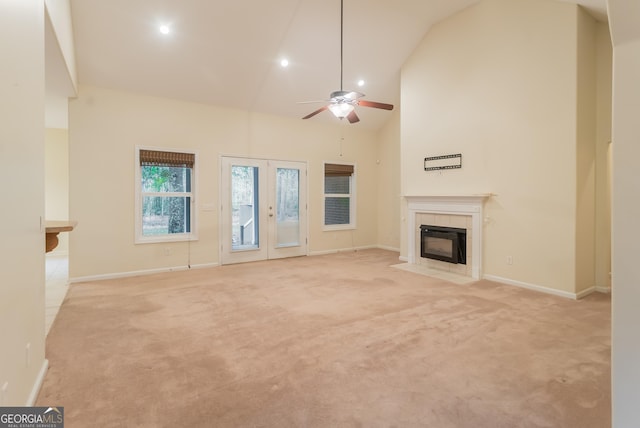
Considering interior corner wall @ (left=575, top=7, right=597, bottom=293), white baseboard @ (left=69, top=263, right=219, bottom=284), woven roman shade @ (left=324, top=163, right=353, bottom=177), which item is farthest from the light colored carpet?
woven roman shade @ (left=324, top=163, right=353, bottom=177)

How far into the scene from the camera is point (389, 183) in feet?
26.3

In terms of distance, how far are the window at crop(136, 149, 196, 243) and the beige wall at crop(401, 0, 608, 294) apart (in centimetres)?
443

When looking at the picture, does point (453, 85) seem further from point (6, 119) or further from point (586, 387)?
point (6, 119)

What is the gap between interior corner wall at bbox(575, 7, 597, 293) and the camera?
4.11m

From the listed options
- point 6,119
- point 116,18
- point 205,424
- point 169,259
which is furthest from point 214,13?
point 205,424

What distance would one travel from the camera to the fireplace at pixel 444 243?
17.6 feet

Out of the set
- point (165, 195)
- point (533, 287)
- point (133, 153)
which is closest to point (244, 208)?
point (165, 195)

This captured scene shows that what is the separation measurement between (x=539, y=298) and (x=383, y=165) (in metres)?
4.82

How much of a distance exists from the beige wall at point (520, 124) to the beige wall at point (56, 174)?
26.4ft

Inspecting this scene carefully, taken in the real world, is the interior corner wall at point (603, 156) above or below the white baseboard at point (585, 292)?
above

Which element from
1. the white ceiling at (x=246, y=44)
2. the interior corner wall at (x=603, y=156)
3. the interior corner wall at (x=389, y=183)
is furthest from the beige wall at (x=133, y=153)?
the interior corner wall at (x=603, y=156)

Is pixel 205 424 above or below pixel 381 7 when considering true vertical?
below

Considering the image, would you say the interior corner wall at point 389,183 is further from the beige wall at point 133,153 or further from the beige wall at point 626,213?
the beige wall at point 626,213

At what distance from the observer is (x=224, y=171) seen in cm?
624
